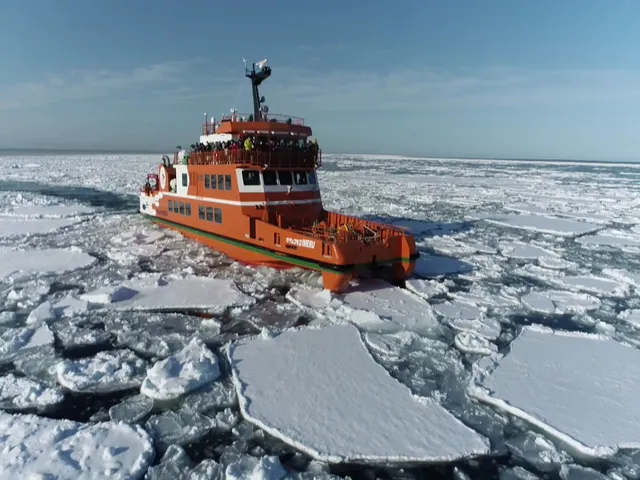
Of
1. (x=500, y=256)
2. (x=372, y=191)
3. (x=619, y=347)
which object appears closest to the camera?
(x=619, y=347)

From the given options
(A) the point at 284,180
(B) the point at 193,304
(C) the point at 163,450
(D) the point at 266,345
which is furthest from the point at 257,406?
(A) the point at 284,180

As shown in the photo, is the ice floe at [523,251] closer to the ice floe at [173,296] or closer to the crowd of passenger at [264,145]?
the crowd of passenger at [264,145]

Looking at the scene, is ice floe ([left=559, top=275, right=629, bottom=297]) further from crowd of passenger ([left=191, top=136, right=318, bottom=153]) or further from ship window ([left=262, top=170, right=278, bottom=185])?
ship window ([left=262, top=170, right=278, bottom=185])

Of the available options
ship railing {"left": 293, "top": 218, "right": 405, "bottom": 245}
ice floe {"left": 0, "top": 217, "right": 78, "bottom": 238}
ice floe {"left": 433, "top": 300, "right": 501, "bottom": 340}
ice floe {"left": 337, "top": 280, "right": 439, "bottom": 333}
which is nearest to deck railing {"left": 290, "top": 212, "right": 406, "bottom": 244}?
ship railing {"left": 293, "top": 218, "right": 405, "bottom": 245}

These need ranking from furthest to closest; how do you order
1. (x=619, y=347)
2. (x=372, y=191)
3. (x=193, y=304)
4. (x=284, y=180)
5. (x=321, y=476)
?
(x=372, y=191) → (x=284, y=180) → (x=193, y=304) → (x=619, y=347) → (x=321, y=476)

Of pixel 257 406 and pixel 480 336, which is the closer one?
Answer: pixel 257 406

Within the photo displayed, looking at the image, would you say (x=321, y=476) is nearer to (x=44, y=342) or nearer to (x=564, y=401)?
(x=564, y=401)

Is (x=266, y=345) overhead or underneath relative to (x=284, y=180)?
underneath
